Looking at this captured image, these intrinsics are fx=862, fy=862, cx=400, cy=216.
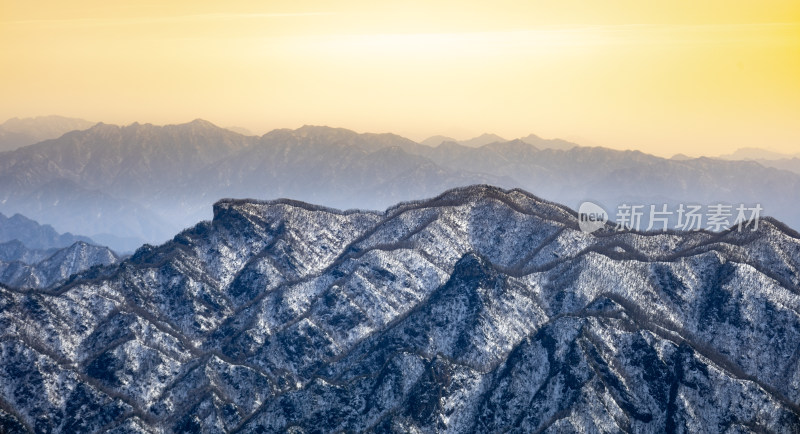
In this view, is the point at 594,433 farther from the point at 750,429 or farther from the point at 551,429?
the point at 750,429

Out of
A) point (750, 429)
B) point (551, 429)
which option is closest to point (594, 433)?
point (551, 429)
